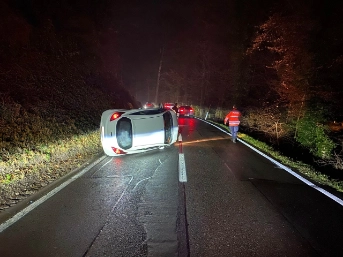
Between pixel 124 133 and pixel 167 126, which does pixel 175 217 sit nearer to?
pixel 124 133

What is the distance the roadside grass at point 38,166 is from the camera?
5988mm

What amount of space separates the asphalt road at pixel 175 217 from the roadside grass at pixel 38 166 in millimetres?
473

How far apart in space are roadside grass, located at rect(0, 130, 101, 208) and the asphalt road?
1.55 feet

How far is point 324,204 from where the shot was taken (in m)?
5.15

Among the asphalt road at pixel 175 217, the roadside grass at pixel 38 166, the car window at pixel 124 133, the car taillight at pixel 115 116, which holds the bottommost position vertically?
the asphalt road at pixel 175 217

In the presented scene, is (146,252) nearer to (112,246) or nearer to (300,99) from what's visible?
(112,246)

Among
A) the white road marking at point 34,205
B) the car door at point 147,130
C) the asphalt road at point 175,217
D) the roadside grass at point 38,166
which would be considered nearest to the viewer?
the asphalt road at point 175,217

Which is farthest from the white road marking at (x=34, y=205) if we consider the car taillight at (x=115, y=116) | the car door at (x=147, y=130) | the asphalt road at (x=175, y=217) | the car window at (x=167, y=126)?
the car window at (x=167, y=126)

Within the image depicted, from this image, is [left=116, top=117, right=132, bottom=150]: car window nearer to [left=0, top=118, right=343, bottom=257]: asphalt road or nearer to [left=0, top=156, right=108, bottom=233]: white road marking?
[left=0, top=118, right=343, bottom=257]: asphalt road

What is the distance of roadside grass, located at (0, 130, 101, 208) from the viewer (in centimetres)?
599

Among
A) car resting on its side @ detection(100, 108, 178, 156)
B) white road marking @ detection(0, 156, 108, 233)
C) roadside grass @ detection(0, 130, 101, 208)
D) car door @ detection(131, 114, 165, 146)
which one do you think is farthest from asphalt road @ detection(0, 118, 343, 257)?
car door @ detection(131, 114, 165, 146)

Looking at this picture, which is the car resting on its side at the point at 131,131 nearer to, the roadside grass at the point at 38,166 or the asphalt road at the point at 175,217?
the roadside grass at the point at 38,166

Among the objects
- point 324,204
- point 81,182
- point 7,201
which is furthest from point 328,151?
point 7,201

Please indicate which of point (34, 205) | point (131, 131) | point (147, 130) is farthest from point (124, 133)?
point (34, 205)
